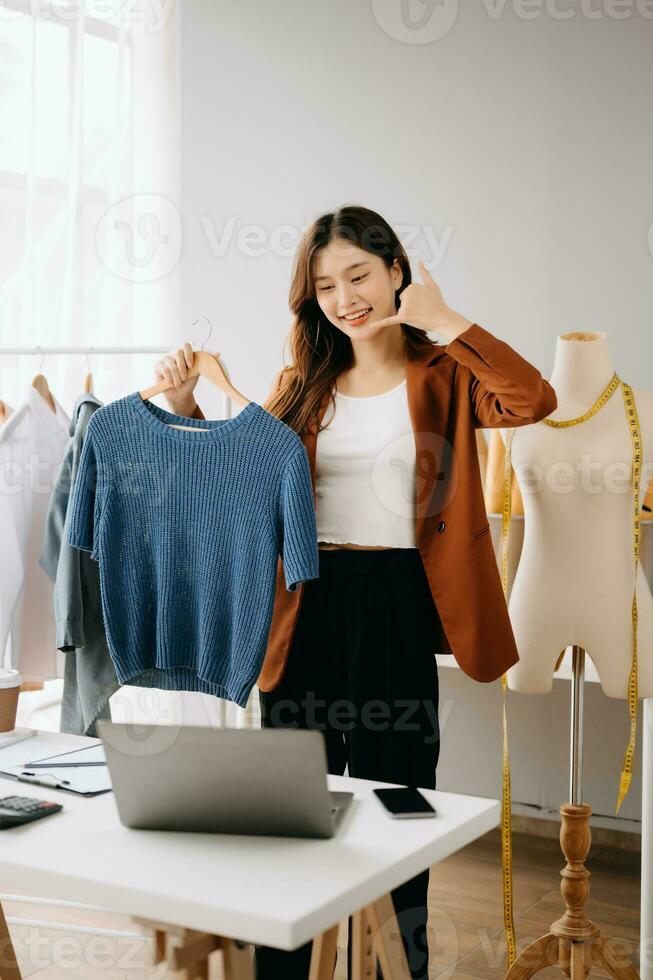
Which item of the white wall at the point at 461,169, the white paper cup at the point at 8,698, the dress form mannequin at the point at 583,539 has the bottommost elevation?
the white paper cup at the point at 8,698

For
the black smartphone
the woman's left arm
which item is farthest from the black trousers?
the black smartphone

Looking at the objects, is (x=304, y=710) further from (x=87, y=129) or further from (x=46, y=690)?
(x=87, y=129)

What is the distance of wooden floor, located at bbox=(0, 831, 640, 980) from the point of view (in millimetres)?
2629

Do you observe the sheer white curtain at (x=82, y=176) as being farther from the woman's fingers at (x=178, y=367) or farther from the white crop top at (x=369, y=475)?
the white crop top at (x=369, y=475)

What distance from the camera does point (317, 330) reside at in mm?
2262

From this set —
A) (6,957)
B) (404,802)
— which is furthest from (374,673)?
(6,957)

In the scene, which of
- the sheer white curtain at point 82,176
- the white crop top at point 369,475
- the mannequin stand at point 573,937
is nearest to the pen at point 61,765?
the white crop top at point 369,475

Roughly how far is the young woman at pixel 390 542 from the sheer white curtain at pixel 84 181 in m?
2.00

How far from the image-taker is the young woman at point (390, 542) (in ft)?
6.59

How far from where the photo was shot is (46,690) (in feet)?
13.4

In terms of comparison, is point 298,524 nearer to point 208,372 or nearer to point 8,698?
point 208,372

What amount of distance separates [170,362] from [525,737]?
2.09m

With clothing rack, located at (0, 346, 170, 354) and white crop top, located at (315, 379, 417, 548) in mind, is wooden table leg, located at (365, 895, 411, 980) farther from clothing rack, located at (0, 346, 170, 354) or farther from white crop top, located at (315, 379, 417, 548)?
clothing rack, located at (0, 346, 170, 354)

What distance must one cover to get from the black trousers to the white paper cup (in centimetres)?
50
